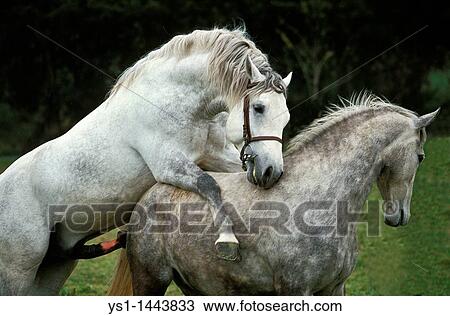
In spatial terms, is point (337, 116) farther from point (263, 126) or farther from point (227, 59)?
point (227, 59)

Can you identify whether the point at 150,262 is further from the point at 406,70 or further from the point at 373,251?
the point at 406,70

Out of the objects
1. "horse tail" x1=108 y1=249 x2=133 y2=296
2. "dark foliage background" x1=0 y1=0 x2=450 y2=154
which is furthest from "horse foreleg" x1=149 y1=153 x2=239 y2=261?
"dark foliage background" x1=0 y1=0 x2=450 y2=154

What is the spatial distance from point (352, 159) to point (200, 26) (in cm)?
828

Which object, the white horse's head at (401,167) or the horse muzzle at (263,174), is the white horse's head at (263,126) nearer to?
the horse muzzle at (263,174)

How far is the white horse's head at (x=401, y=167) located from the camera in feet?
16.7

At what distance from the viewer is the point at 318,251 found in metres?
4.93

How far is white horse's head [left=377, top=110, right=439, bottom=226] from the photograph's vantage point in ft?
16.7

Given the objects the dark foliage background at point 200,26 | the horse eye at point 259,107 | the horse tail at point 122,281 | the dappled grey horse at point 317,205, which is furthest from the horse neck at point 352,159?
the dark foliage background at point 200,26

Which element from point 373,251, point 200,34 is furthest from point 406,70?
point 200,34

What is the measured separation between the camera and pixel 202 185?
541cm

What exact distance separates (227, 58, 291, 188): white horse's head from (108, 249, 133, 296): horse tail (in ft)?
4.86

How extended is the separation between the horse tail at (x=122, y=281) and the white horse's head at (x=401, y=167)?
2.04 metres

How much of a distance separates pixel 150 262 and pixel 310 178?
1.21 meters
